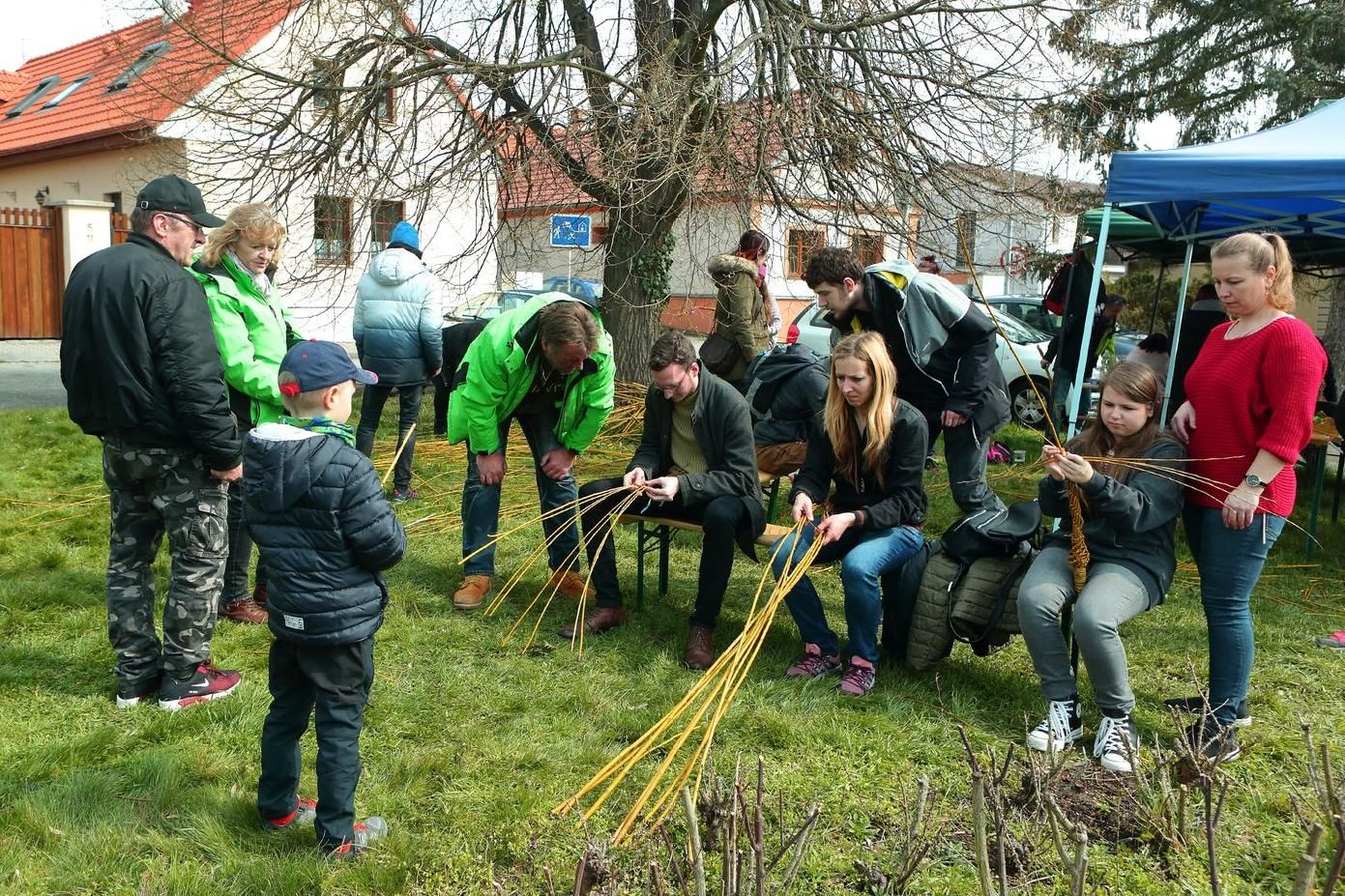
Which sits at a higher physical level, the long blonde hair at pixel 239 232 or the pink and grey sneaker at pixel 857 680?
the long blonde hair at pixel 239 232

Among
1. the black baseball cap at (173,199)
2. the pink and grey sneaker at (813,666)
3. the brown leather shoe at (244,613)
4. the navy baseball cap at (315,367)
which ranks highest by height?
the black baseball cap at (173,199)

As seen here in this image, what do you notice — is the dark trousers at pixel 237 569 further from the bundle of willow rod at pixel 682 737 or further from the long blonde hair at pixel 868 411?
the long blonde hair at pixel 868 411

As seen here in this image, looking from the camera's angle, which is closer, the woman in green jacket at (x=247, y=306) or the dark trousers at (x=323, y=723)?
the dark trousers at (x=323, y=723)

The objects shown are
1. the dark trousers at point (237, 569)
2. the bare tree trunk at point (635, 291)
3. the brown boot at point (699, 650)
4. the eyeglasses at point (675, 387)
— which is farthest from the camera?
the bare tree trunk at point (635, 291)

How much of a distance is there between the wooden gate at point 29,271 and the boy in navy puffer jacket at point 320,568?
1764 cm

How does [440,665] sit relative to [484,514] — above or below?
below

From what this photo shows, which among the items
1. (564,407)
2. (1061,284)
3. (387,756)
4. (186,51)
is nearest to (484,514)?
(564,407)

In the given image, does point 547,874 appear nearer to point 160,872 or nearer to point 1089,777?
point 160,872

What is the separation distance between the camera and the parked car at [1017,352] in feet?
38.8

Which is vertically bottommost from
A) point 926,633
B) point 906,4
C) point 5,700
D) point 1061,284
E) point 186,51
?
point 5,700

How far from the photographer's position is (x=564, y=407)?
471 cm

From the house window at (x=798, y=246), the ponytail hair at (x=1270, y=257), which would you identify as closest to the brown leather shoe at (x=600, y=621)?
the ponytail hair at (x=1270, y=257)

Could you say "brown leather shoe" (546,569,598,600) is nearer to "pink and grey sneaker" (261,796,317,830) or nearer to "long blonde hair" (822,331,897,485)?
"long blonde hair" (822,331,897,485)

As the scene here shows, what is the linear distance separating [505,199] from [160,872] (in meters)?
7.63
